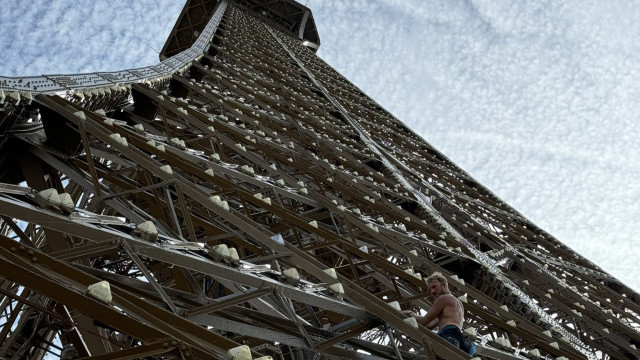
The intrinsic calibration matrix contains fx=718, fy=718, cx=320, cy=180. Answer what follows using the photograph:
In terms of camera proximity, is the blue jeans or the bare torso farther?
the bare torso

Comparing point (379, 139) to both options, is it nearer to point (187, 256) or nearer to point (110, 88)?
point (110, 88)

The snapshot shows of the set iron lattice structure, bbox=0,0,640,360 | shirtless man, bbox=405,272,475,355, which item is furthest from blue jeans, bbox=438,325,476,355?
iron lattice structure, bbox=0,0,640,360

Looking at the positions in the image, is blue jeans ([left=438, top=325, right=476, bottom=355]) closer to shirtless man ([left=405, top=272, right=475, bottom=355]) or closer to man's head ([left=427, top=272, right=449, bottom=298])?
shirtless man ([left=405, top=272, right=475, bottom=355])

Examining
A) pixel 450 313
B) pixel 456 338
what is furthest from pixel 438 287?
pixel 456 338

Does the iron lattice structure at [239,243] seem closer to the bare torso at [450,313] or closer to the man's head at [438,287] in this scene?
the bare torso at [450,313]

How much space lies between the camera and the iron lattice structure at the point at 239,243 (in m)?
4.01

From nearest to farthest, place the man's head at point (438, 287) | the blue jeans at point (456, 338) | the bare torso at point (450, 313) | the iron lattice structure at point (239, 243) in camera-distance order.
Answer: the iron lattice structure at point (239, 243) < the blue jeans at point (456, 338) < the bare torso at point (450, 313) < the man's head at point (438, 287)

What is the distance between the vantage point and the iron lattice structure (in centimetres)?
401

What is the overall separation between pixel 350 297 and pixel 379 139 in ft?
59.7

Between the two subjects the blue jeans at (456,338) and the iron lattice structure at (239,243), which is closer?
the iron lattice structure at (239,243)

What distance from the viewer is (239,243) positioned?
734 cm

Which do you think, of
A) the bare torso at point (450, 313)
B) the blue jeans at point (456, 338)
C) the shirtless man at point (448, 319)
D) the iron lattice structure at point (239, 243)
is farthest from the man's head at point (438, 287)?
the blue jeans at point (456, 338)

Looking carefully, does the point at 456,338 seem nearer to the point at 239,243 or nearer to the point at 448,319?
the point at 448,319

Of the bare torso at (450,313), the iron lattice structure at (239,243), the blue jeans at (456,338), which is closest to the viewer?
the iron lattice structure at (239,243)
